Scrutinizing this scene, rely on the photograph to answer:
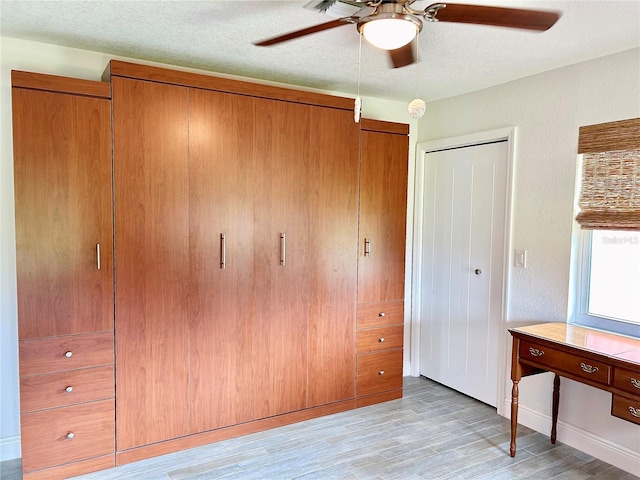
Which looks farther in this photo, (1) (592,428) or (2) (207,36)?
(1) (592,428)

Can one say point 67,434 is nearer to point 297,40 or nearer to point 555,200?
point 297,40

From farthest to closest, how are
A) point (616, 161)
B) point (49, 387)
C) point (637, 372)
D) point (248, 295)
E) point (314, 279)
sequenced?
point (314, 279), point (248, 295), point (616, 161), point (49, 387), point (637, 372)

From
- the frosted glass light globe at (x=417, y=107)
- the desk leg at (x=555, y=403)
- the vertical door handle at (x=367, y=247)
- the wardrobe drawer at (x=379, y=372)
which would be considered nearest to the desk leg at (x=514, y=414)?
the desk leg at (x=555, y=403)

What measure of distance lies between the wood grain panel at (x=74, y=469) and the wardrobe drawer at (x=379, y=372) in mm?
1727

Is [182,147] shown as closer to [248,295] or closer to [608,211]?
[248,295]

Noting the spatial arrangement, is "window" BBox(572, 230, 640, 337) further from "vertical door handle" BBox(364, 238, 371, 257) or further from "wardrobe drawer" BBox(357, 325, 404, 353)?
"vertical door handle" BBox(364, 238, 371, 257)

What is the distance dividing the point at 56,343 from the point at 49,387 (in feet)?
0.77

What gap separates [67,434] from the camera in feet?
7.88

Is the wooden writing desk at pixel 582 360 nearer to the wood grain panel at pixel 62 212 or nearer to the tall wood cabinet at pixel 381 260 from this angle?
the tall wood cabinet at pixel 381 260

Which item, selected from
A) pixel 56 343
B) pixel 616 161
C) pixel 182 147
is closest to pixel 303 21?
pixel 182 147

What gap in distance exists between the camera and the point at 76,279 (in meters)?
2.39

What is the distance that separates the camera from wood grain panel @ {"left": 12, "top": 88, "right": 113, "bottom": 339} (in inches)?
89.4

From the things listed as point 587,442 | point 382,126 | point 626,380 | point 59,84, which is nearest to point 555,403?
point 587,442

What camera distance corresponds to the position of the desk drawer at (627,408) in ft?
6.92
